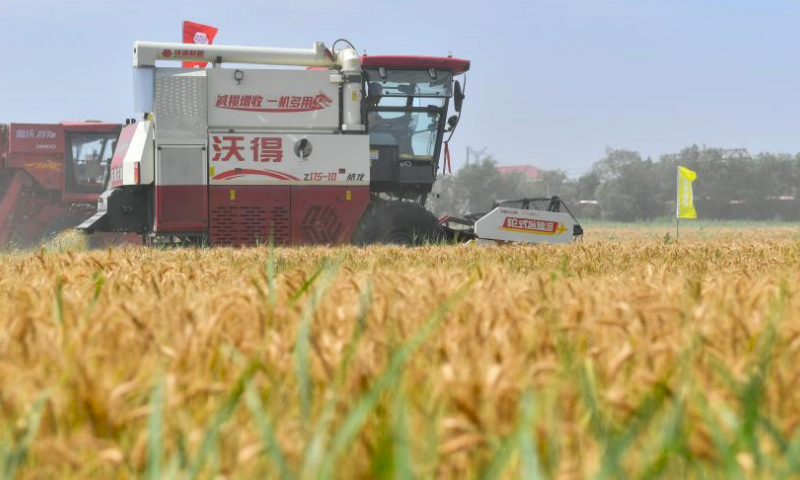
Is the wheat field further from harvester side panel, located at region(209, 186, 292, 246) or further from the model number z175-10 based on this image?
the model number z175-10

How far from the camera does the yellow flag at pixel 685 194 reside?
28.4m

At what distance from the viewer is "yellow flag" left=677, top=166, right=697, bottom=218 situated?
93.3 ft

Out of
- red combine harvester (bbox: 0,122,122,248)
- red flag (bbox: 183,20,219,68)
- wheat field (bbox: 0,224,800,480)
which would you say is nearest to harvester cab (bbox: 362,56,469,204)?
red flag (bbox: 183,20,219,68)

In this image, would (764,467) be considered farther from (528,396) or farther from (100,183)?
(100,183)

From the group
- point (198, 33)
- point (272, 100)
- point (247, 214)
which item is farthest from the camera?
point (198, 33)

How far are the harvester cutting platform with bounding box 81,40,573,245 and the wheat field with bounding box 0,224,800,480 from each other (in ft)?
36.5

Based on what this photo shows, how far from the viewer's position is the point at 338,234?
14672 mm

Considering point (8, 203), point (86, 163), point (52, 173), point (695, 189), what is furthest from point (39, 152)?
point (695, 189)

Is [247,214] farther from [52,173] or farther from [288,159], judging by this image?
[52,173]

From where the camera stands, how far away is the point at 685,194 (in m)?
29.2

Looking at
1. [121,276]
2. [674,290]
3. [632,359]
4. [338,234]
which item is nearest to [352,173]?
[338,234]

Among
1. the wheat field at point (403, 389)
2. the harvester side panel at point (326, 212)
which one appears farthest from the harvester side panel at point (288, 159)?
the wheat field at point (403, 389)

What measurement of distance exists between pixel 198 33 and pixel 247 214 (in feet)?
10.9

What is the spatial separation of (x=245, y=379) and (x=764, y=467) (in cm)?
88
